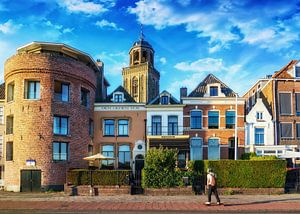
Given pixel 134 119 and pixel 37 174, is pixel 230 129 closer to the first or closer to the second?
pixel 134 119

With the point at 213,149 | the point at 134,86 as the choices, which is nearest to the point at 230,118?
the point at 213,149

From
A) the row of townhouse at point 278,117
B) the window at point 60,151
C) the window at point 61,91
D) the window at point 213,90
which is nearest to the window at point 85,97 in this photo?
the window at point 61,91

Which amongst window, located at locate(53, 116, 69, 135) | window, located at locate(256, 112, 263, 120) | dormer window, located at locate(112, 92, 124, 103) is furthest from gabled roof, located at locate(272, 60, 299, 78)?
window, located at locate(53, 116, 69, 135)

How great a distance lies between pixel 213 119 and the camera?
129 ft

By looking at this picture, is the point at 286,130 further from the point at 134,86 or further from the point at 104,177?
the point at 134,86

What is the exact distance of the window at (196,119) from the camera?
39.1 metres

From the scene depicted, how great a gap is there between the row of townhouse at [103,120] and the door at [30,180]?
0.26ft

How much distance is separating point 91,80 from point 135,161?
9379 mm

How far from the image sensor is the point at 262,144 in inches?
A: 1569

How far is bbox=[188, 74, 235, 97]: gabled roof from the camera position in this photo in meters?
39.8

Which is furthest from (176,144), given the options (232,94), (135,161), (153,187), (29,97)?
(29,97)

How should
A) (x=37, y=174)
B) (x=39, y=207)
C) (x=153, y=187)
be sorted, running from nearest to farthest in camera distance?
(x=39, y=207) → (x=153, y=187) → (x=37, y=174)

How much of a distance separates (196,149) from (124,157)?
24.5 feet

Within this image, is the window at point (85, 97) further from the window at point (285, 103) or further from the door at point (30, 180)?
the window at point (285, 103)
